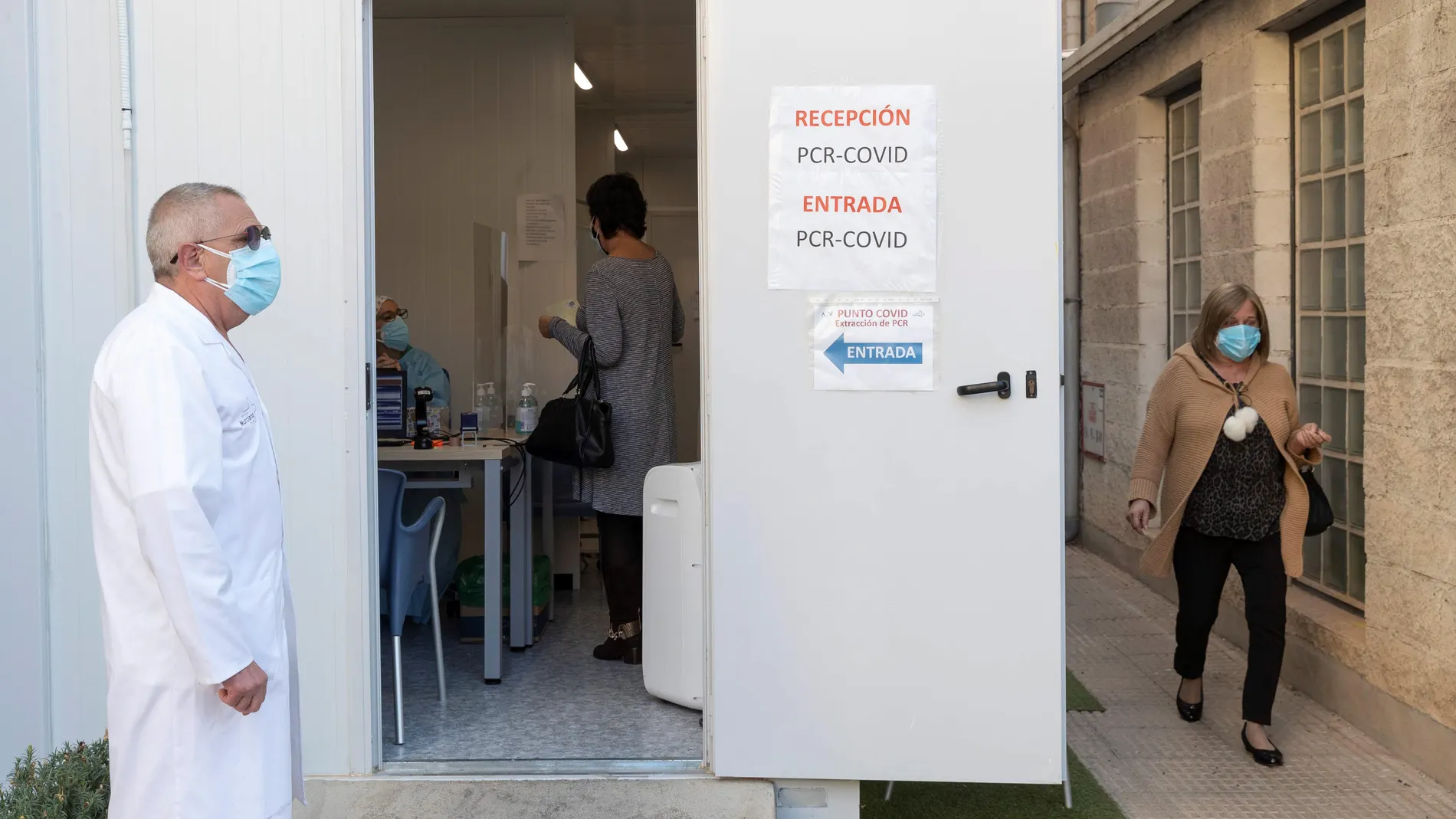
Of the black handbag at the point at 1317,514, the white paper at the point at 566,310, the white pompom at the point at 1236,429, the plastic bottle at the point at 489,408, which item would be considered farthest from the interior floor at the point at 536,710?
the black handbag at the point at 1317,514

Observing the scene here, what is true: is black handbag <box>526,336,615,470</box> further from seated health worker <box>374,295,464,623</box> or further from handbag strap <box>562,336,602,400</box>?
seated health worker <box>374,295,464,623</box>

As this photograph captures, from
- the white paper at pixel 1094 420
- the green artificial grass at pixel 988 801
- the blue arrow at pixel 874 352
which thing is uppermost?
the blue arrow at pixel 874 352

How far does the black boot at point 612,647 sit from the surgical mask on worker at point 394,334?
1687mm

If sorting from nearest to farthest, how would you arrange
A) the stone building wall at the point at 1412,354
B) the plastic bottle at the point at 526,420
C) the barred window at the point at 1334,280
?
the stone building wall at the point at 1412,354 < the barred window at the point at 1334,280 < the plastic bottle at the point at 526,420

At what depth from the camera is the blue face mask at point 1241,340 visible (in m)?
4.48

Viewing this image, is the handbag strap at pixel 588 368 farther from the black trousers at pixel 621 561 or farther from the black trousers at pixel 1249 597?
the black trousers at pixel 1249 597

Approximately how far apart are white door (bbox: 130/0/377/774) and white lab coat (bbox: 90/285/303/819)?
1108 mm

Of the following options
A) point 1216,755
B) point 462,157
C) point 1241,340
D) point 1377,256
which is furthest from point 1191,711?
point 462,157

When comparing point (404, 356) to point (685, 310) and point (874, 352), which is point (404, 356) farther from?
point (685, 310)

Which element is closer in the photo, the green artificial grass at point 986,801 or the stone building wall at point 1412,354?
the green artificial grass at point 986,801

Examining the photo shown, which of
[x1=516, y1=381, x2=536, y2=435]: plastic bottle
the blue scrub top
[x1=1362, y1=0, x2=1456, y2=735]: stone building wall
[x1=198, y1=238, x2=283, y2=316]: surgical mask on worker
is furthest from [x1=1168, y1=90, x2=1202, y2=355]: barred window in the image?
[x1=198, y1=238, x2=283, y2=316]: surgical mask on worker

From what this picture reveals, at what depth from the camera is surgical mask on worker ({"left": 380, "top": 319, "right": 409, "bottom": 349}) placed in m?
5.91

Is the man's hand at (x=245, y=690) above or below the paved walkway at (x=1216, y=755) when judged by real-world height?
above

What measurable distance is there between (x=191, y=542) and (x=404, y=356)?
3905mm
